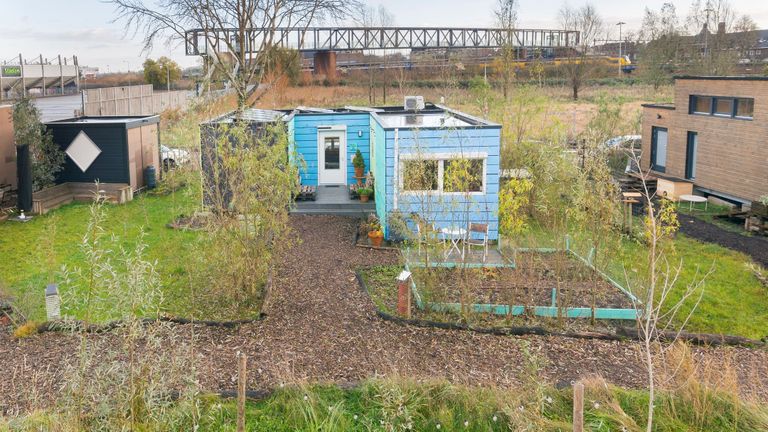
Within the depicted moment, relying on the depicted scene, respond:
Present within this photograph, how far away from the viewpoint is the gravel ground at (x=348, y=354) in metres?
7.75

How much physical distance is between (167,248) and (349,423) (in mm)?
8119

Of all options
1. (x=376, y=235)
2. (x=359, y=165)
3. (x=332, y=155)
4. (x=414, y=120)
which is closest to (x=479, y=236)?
(x=376, y=235)

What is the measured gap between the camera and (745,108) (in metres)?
19.0

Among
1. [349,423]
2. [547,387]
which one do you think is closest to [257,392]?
[349,423]

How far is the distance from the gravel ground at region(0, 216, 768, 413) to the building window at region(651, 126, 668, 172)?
1558cm

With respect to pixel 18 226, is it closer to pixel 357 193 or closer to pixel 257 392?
pixel 357 193

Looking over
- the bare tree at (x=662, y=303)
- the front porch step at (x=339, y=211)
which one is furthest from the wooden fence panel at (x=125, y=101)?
the bare tree at (x=662, y=303)

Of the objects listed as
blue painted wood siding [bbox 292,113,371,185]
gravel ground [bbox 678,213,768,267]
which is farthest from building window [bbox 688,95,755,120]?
blue painted wood siding [bbox 292,113,371,185]

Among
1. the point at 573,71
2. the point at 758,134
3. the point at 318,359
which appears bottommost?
the point at 318,359

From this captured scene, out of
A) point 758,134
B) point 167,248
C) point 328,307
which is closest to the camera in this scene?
point 328,307

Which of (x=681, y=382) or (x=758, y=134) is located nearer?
(x=681, y=382)

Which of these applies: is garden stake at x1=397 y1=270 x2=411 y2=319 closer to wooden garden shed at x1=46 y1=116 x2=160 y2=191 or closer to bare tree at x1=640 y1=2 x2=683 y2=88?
wooden garden shed at x1=46 y1=116 x2=160 y2=191

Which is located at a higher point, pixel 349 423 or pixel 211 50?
pixel 211 50

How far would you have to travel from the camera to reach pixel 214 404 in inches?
265
